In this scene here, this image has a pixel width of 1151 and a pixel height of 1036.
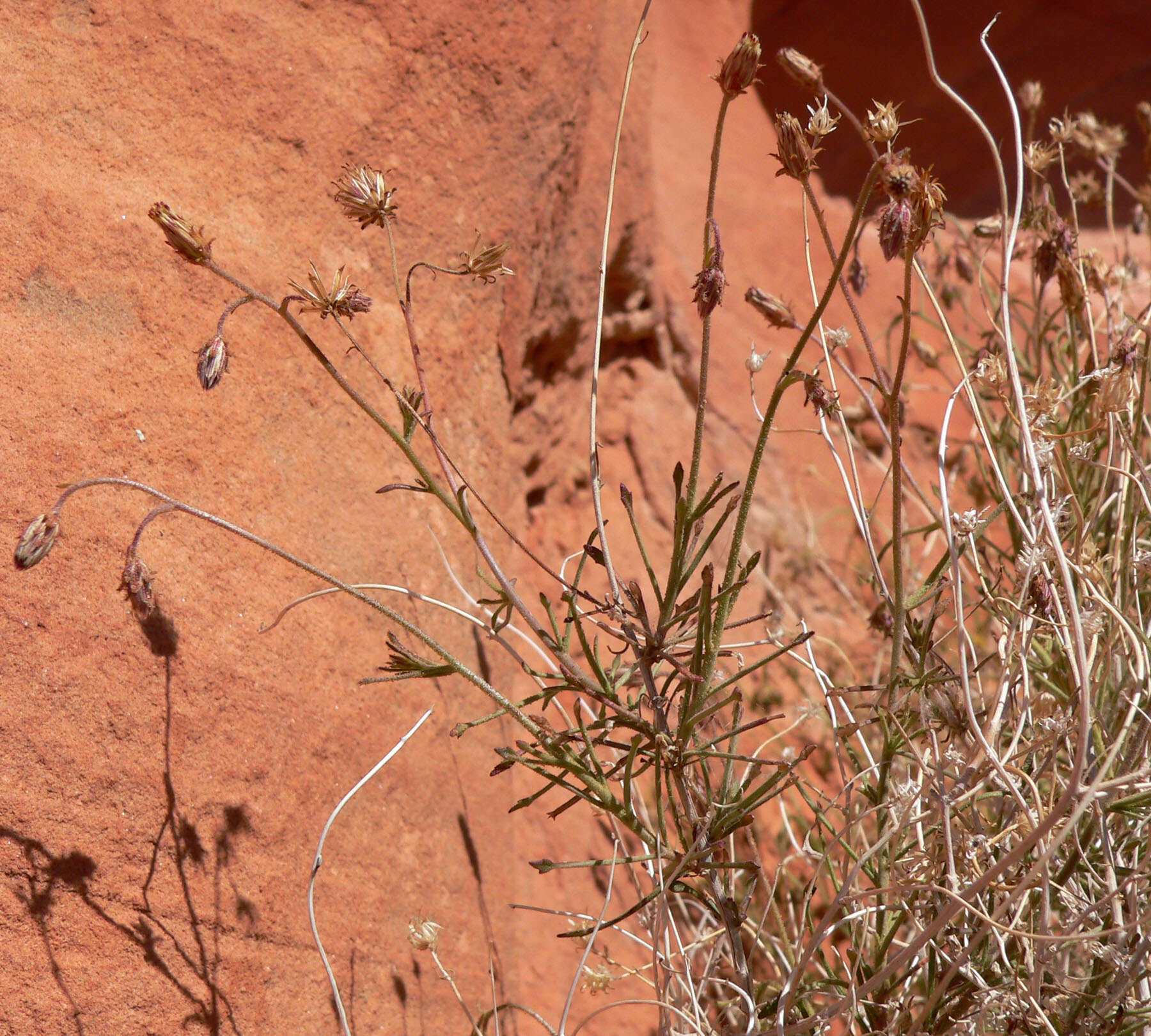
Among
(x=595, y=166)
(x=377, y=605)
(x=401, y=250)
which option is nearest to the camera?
(x=377, y=605)

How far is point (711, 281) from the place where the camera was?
115cm

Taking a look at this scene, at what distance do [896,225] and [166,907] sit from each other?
119cm

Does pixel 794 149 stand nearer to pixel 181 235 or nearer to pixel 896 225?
pixel 896 225

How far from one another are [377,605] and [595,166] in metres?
1.56

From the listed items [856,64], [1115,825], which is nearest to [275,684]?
[1115,825]

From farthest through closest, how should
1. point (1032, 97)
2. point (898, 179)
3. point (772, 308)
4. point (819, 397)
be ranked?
point (1032, 97), point (772, 308), point (819, 397), point (898, 179)

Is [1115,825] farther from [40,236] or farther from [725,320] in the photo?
[725,320]

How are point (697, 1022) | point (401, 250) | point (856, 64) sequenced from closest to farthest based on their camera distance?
point (697, 1022) → point (401, 250) → point (856, 64)

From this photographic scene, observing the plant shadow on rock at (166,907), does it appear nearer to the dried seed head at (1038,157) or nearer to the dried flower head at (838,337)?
the dried flower head at (838,337)

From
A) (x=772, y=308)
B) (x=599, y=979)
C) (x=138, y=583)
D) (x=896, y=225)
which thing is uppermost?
(x=896, y=225)

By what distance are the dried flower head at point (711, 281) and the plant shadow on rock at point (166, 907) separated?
815mm

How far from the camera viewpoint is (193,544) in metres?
1.42

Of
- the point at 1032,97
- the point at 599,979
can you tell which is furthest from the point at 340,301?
the point at 1032,97

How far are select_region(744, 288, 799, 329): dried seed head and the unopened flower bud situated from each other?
0.83m
